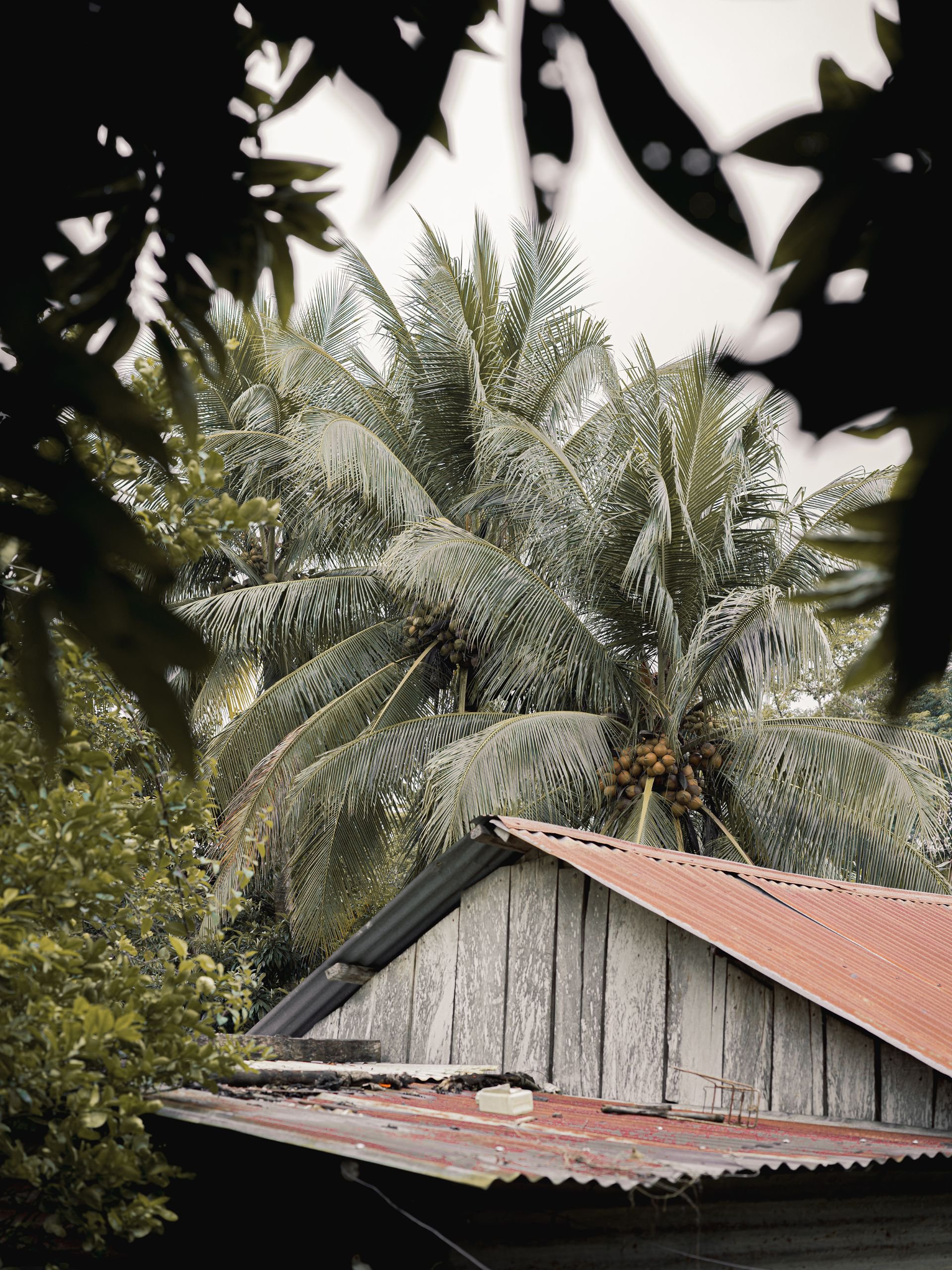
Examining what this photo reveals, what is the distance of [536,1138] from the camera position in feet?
12.1

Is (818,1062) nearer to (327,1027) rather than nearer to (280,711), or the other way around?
(327,1027)

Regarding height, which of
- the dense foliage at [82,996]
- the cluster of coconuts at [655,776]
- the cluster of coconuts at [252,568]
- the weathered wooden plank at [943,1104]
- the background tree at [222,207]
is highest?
the cluster of coconuts at [252,568]

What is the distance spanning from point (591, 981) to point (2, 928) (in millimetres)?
3374

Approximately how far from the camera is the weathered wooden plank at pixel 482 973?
20.0 feet

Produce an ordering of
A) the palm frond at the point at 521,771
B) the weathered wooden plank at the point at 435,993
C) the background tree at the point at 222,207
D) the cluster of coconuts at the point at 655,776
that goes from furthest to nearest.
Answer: the cluster of coconuts at the point at 655,776, the palm frond at the point at 521,771, the weathered wooden plank at the point at 435,993, the background tree at the point at 222,207

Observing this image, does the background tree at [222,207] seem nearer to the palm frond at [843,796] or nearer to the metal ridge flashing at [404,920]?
the metal ridge flashing at [404,920]

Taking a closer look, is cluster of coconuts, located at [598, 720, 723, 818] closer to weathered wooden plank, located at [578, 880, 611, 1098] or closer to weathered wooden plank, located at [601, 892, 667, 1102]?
weathered wooden plank, located at [578, 880, 611, 1098]

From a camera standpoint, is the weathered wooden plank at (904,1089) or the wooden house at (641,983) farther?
the wooden house at (641,983)

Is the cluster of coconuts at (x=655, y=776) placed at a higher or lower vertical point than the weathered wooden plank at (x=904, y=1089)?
higher

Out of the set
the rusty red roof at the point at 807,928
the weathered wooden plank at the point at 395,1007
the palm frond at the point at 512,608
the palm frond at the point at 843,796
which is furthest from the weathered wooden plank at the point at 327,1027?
the palm frond at the point at 843,796

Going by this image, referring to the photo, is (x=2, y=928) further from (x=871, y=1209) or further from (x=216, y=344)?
(x=871, y=1209)

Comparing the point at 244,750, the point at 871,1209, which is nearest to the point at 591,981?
the point at 871,1209

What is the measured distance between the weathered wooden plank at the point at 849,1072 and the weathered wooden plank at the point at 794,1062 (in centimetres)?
6

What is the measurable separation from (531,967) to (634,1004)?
69 centimetres
